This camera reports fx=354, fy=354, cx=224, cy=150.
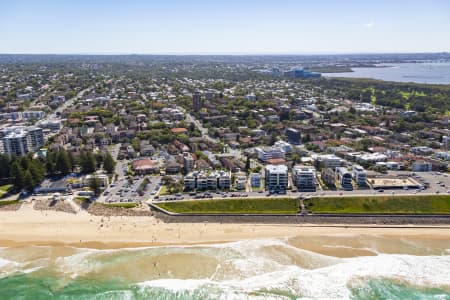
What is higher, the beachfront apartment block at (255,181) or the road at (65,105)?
the road at (65,105)

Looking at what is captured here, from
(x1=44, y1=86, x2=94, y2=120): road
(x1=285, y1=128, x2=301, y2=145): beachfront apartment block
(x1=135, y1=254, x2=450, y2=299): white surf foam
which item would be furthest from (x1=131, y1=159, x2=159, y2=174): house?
(x1=44, y1=86, x2=94, y2=120): road

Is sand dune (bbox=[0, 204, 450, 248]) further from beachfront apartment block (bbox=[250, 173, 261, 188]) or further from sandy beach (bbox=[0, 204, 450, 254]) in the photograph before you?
beachfront apartment block (bbox=[250, 173, 261, 188])

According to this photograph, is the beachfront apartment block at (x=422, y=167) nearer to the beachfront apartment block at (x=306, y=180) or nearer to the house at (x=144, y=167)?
the beachfront apartment block at (x=306, y=180)

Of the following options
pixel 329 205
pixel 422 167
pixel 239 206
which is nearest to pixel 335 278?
pixel 329 205

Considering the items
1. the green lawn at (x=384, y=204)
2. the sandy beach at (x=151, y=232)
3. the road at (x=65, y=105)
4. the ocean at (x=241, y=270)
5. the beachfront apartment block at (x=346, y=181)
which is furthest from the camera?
the road at (x=65, y=105)

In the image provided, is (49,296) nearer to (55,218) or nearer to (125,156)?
(55,218)

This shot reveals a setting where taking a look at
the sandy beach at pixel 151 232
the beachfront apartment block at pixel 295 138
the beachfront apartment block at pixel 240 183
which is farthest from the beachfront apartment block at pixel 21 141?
the beachfront apartment block at pixel 295 138

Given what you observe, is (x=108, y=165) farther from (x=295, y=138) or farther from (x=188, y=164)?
(x=295, y=138)
